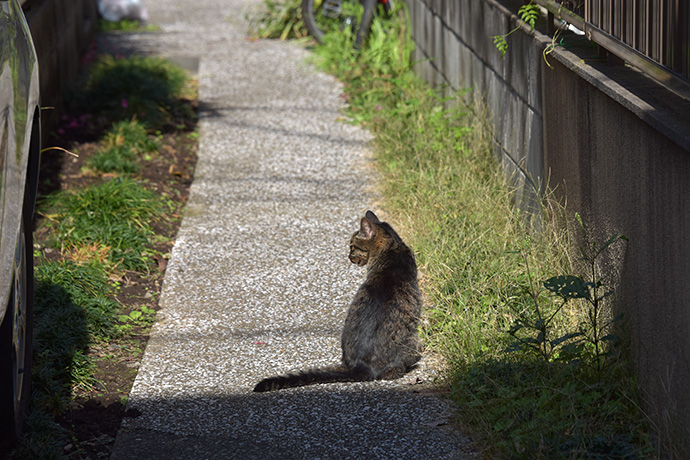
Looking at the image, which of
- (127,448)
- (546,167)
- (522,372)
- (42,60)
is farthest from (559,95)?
(42,60)

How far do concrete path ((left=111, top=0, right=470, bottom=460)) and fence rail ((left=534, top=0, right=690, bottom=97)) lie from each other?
180cm

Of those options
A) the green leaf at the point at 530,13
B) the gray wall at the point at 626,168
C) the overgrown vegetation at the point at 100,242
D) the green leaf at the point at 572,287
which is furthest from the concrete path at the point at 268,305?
the green leaf at the point at 530,13

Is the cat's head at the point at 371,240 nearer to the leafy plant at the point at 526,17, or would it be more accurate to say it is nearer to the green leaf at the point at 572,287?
the green leaf at the point at 572,287

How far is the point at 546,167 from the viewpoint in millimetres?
5062

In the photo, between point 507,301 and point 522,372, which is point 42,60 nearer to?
point 507,301

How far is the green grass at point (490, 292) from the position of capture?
11.4ft

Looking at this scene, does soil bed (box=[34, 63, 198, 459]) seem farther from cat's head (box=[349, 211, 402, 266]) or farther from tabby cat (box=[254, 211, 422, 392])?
cat's head (box=[349, 211, 402, 266])

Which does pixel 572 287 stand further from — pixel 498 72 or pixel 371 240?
pixel 498 72

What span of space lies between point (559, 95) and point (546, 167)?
0.52 meters

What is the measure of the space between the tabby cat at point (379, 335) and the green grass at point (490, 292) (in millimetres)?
257

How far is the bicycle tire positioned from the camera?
34.1ft

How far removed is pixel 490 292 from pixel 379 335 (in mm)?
898

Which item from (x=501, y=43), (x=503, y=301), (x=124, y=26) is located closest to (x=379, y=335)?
(x=503, y=301)

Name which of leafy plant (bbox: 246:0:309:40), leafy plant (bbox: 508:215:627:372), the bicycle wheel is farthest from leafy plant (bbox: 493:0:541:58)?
leafy plant (bbox: 246:0:309:40)
